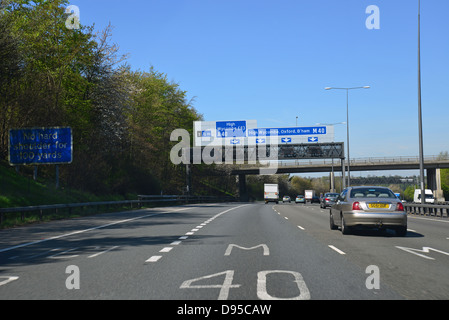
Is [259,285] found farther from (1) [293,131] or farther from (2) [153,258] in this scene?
(1) [293,131]

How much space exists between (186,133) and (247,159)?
10499mm

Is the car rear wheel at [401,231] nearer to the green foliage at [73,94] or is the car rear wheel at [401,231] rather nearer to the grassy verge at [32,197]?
the grassy verge at [32,197]

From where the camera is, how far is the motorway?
7.08 m

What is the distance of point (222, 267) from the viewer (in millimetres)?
9367

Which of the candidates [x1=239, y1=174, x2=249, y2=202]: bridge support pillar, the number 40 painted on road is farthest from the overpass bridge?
the number 40 painted on road

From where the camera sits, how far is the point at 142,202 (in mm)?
41750

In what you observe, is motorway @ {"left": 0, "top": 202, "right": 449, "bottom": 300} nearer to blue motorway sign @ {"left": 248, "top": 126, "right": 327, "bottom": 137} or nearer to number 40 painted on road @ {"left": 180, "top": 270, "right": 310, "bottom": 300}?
number 40 painted on road @ {"left": 180, "top": 270, "right": 310, "bottom": 300}

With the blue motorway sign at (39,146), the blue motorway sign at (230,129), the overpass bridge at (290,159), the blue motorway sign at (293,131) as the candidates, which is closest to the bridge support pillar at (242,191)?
the overpass bridge at (290,159)

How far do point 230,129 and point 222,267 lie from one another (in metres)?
53.9

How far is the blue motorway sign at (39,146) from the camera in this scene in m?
27.7

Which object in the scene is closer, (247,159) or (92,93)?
(92,93)

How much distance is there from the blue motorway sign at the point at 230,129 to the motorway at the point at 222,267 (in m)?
47.1
